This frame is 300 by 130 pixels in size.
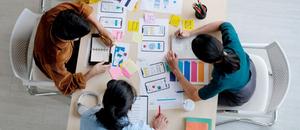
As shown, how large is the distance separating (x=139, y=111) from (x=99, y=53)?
48cm

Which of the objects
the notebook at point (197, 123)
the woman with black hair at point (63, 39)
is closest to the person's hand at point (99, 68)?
the woman with black hair at point (63, 39)

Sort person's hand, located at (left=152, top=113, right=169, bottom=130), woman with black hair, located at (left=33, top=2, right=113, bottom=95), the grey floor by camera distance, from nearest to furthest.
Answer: woman with black hair, located at (left=33, top=2, right=113, bottom=95) → person's hand, located at (left=152, top=113, right=169, bottom=130) → the grey floor

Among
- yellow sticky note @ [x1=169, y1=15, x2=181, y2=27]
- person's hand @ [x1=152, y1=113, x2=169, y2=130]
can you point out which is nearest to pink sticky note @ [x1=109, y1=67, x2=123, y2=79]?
person's hand @ [x1=152, y1=113, x2=169, y2=130]

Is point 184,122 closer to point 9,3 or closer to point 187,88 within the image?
point 187,88

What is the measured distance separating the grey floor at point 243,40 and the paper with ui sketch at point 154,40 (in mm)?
1039

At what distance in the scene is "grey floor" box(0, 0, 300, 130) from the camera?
3270mm

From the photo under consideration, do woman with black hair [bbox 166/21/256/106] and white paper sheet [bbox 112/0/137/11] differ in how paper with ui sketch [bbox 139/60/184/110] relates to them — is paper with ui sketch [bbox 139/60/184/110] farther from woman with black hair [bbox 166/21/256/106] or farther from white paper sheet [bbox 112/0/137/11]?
white paper sheet [bbox 112/0/137/11]

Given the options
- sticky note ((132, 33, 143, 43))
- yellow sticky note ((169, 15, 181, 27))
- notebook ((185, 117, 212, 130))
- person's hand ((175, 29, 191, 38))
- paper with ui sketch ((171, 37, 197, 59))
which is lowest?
notebook ((185, 117, 212, 130))

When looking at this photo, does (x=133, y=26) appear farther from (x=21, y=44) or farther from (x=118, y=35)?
(x=21, y=44)

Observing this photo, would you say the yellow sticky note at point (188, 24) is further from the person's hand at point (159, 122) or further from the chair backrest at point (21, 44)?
the chair backrest at point (21, 44)

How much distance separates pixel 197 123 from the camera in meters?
2.40

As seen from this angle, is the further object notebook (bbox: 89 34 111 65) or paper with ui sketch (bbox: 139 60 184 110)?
notebook (bbox: 89 34 111 65)

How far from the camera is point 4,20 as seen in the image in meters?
3.60

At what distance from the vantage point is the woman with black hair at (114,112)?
2.03 meters
